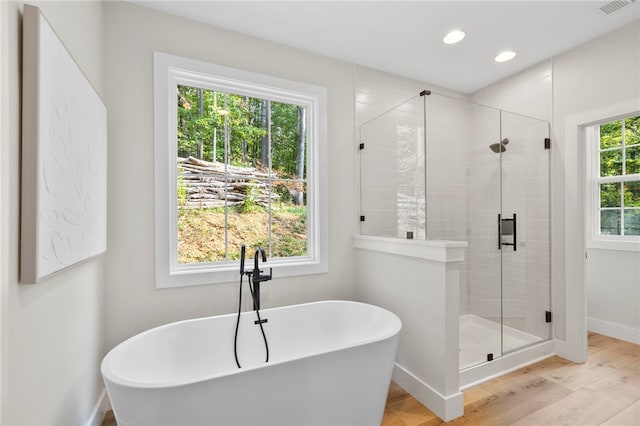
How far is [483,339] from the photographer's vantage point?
245 cm

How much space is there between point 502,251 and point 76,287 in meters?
2.95

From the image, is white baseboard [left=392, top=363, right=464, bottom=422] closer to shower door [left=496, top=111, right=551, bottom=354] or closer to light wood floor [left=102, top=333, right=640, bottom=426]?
light wood floor [left=102, top=333, right=640, bottom=426]

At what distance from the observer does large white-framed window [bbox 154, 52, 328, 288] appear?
207cm

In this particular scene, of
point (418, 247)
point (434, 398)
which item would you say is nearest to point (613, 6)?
point (418, 247)

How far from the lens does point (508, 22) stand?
2.15m

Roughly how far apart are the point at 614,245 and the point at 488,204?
→ 1.62 m

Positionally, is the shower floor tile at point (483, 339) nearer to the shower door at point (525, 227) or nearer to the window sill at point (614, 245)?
the shower door at point (525, 227)

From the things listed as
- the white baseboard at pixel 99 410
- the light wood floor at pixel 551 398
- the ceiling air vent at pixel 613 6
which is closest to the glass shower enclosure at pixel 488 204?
the light wood floor at pixel 551 398

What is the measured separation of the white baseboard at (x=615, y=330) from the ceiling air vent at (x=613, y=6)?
9.02ft

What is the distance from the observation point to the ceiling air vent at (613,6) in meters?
1.94

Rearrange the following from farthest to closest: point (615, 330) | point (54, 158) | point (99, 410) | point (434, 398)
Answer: point (615, 330) < point (434, 398) < point (99, 410) < point (54, 158)

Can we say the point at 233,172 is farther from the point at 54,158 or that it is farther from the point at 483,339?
the point at 483,339

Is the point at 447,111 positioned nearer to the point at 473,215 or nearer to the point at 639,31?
the point at 473,215

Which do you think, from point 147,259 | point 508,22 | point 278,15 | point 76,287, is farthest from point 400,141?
point 76,287
